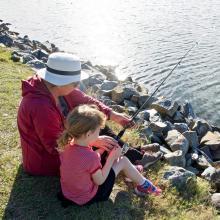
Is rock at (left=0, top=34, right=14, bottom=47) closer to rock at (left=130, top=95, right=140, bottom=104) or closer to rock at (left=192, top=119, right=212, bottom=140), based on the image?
rock at (left=130, top=95, right=140, bottom=104)

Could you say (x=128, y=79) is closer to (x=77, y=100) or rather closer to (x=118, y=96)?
(x=118, y=96)

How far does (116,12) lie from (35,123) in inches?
885

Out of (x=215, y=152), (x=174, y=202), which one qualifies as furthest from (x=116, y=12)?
(x=174, y=202)

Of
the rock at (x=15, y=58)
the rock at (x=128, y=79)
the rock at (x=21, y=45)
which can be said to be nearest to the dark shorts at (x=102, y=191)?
the rock at (x=15, y=58)

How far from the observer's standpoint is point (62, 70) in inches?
191

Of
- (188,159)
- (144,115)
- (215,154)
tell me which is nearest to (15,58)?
(144,115)

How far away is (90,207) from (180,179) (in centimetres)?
155

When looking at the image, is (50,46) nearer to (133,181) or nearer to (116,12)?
(116,12)

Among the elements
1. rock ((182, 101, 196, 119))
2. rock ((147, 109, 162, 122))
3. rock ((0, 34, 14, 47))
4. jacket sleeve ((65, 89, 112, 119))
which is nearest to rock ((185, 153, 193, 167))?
rock ((147, 109, 162, 122))

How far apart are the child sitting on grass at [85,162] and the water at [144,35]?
Answer: 25.9ft

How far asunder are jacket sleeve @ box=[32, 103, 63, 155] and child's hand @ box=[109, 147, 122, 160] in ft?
2.22

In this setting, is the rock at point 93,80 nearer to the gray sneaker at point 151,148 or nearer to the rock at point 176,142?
the rock at point 176,142

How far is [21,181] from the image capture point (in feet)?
18.4

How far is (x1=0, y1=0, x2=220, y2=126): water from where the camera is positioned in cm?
1521
